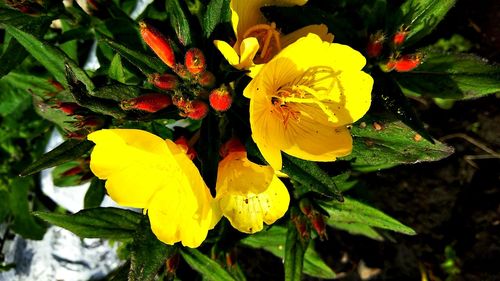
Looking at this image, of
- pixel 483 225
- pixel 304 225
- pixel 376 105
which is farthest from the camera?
pixel 483 225

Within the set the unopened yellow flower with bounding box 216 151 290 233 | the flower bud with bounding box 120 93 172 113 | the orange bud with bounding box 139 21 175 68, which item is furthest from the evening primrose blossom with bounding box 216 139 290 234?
the orange bud with bounding box 139 21 175 68

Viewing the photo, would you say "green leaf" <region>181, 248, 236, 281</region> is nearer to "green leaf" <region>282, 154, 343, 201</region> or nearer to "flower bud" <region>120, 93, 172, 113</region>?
"green leaf" <region>282, 154, 343, 201</region>

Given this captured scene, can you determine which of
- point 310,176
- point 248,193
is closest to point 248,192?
point 248,193

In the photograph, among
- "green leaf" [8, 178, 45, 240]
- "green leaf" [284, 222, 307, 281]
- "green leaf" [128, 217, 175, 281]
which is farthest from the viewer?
"green leaf" [8, 178, 45, 240]

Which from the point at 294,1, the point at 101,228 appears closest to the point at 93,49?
the point at 101,228

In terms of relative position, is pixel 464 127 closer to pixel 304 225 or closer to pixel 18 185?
pixel 304 225

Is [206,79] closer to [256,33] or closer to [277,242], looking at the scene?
[256,33]

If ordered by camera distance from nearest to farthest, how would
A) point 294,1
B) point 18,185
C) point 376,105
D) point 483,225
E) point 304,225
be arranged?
point 294,1, point 376,105, point 304,225, point 18,185, point 483,225
